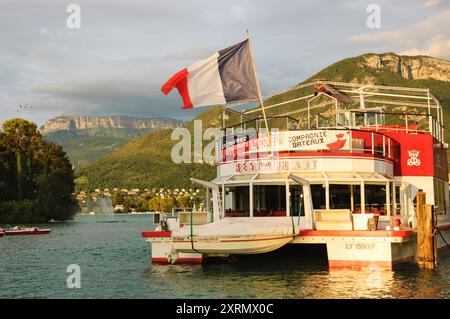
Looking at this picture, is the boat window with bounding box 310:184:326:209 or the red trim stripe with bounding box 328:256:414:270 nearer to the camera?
the red trim stripe with bounding box 328:256:414:270

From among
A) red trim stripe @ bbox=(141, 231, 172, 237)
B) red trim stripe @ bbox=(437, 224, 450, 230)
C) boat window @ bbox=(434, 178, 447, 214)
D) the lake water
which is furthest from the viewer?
boat window @ bbox=(434, 178, 447, 214)

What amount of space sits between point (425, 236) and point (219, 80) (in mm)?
12066

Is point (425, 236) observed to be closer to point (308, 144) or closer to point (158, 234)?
point (308, 144)

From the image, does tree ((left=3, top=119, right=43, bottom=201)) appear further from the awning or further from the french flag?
the french flag

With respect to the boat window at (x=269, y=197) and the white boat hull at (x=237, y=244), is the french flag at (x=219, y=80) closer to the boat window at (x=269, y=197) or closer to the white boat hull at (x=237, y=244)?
the boat window at (x=269, y=197)

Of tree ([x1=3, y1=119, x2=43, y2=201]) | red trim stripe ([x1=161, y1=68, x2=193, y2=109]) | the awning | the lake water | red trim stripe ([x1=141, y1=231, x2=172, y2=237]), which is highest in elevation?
tree ([x1=3, y1=119, x2=43, y2=201])

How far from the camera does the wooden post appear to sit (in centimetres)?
2708

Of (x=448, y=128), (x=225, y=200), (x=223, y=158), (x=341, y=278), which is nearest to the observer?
(x=341, y=278)

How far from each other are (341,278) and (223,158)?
40.6 feet

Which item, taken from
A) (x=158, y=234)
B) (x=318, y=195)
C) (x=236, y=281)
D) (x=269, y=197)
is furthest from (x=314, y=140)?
(x=158, y=234)

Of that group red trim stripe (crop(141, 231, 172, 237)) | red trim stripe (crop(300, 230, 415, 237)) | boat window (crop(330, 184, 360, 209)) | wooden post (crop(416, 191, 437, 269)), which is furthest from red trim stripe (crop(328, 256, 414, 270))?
red trim stripe (crop(141, 231, 172, 237))
